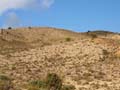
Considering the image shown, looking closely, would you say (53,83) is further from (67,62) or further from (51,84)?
(67,62)

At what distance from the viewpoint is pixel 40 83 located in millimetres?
38375

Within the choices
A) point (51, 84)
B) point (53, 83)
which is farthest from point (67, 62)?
point (51, 84)

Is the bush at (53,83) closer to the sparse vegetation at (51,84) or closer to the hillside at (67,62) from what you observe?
the sparse vegetation at (51,84)

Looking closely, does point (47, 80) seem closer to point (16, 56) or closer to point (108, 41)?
point (16, 56)

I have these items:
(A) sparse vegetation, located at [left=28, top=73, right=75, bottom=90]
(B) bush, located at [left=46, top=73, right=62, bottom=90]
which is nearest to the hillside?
(A) sparse vegetation, located at [left=28, top=73, right=75, bottom=90]

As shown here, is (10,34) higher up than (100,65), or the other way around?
(10,34)

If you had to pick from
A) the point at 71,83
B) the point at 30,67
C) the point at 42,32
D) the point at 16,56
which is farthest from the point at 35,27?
the point at 71,83

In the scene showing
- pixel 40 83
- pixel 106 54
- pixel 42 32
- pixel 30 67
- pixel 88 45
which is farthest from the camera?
pixel 42 32

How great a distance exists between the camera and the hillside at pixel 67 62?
43.5m

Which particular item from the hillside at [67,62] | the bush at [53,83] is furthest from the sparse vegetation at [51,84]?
the hillside at [67,62]

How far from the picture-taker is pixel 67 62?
5294cm

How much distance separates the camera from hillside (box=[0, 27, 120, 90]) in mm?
43500

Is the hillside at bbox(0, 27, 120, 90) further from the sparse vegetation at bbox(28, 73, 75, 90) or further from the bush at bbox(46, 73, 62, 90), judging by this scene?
the bush at bbox(46, 73, 62, 90)

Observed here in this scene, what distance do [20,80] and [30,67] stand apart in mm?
7812
